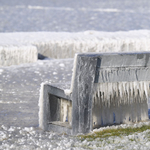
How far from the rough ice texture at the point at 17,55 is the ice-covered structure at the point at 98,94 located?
272 cm

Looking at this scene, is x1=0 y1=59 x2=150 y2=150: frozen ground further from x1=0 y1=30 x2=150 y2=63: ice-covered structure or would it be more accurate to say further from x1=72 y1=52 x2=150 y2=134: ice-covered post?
x1=0 y1=30 x2=150 y2=63: ice-covered structure

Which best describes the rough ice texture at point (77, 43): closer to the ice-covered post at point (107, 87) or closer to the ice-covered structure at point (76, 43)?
the ice-covered structure at point (76, 43)

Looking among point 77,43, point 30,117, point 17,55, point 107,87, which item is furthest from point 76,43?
point 107,87

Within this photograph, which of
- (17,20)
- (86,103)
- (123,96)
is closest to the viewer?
(86,103)

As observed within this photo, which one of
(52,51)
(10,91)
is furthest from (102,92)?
(52,51)

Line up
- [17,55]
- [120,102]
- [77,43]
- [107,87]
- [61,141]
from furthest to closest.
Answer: [77,43] → [17,55] → [120,102] → [107,87] → [61,141]

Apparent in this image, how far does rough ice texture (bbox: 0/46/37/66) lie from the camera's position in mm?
5625

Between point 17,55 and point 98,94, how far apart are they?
305 cm

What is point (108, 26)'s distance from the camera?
1330 centimetres

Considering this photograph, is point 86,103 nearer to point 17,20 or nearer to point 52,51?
point 52,51

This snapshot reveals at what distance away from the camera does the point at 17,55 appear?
571cm

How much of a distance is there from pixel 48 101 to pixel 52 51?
3.34 meters

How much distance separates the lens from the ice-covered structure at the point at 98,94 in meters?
2.77

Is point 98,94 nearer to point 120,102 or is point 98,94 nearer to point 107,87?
point 107,87
